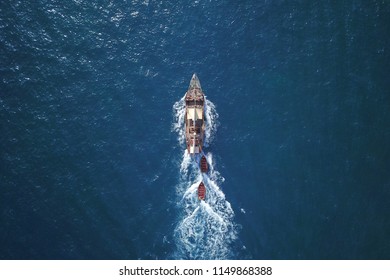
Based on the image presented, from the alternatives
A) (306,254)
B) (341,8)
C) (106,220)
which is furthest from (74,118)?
(341,8)

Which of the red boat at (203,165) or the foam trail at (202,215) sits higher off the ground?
the red boat at (203,165)

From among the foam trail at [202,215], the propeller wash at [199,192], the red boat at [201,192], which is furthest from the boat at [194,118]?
the red boat at [201,192]

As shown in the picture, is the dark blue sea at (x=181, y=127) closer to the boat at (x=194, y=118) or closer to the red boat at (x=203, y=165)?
the red boat at (x=203, y=165)

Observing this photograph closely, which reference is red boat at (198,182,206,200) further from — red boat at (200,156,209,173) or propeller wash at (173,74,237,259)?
red boat at (200,156,209,173)

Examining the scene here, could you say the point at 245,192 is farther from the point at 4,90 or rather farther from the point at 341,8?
the point at 4,90

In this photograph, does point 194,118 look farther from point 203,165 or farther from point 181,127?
point 203,165

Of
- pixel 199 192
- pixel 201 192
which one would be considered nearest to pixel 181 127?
pixel 199 192

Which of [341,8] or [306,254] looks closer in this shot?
[306,254]

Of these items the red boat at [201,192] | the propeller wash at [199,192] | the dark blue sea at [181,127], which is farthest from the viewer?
the red boat at [201,192]
